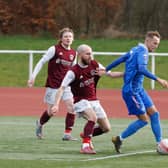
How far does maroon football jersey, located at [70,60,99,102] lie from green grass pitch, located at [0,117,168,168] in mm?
850

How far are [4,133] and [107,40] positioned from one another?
27436mm

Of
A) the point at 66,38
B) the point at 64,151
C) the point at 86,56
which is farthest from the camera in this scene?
the point at 66,38

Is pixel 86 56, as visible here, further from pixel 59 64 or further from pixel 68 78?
pixel 59 64

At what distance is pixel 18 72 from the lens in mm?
33281

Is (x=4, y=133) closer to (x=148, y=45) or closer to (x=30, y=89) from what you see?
(x=148, y=45)

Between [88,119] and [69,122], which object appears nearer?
[88,119]

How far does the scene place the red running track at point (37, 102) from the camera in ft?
73.0

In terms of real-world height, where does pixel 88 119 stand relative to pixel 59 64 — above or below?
below

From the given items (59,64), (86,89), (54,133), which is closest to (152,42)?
(86,89)

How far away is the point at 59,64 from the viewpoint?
634 inches

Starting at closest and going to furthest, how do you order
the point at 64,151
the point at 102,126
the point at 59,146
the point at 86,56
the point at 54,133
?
the point at 86,56, the point at 64,151, the point at 102,126, the point at 59,146, the point at 54,133

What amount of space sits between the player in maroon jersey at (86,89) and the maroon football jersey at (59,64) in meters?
1.83

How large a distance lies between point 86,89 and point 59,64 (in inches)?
80.5

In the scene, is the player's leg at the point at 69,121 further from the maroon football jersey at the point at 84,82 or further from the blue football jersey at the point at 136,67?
the blue football jersey at the point at 136,67
